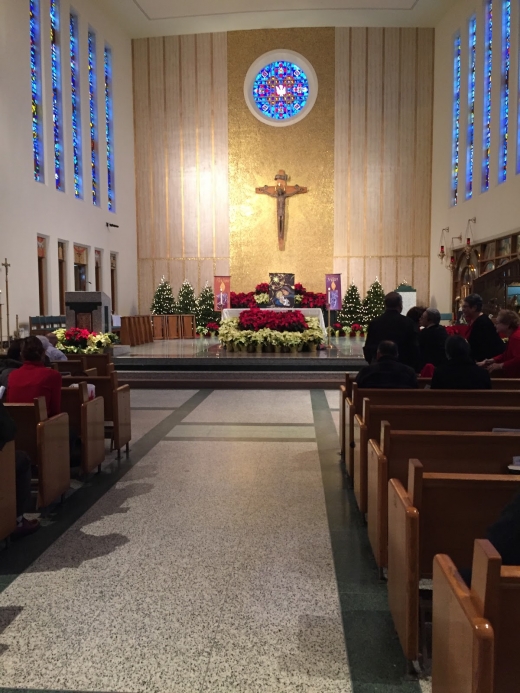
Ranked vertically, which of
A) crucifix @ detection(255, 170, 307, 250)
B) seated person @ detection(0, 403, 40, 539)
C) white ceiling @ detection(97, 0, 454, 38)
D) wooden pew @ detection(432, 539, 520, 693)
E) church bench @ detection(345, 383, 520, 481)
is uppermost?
white ceiling @ detection(97, 0, 454, 38)

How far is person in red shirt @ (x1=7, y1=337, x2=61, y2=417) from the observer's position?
4.04 metres

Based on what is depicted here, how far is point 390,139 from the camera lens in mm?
18953

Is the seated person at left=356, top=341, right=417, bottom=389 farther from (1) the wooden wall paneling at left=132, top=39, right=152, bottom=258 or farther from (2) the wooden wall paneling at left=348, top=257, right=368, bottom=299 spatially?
(1) the wooden wall paneling at left=132, top=39, right=152, bottom=258

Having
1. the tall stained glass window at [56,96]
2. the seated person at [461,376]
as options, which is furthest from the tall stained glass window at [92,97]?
the seated person at [461,376]

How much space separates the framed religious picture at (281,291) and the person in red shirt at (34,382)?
1063cm

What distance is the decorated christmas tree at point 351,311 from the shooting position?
59.4 feet

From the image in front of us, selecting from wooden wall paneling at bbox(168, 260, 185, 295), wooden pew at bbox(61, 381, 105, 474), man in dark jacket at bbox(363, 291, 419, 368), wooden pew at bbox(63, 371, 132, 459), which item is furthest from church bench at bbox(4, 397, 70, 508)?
wooden wall paneling at bbox(168, 260, 185, 295)

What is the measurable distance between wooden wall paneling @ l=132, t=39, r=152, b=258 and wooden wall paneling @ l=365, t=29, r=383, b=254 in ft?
23.4

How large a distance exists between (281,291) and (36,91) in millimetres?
7300

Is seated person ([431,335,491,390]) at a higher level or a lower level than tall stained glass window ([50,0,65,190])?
lower

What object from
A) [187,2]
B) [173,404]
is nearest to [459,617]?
[173,404]

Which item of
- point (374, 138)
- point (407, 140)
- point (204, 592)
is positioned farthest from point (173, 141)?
point (204, 592)

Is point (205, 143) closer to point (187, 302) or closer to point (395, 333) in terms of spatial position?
point (187, 302)

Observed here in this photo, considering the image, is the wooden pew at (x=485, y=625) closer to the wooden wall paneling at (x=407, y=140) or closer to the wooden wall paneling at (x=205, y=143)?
the wooden wall paneling at (x=407, y=140)
